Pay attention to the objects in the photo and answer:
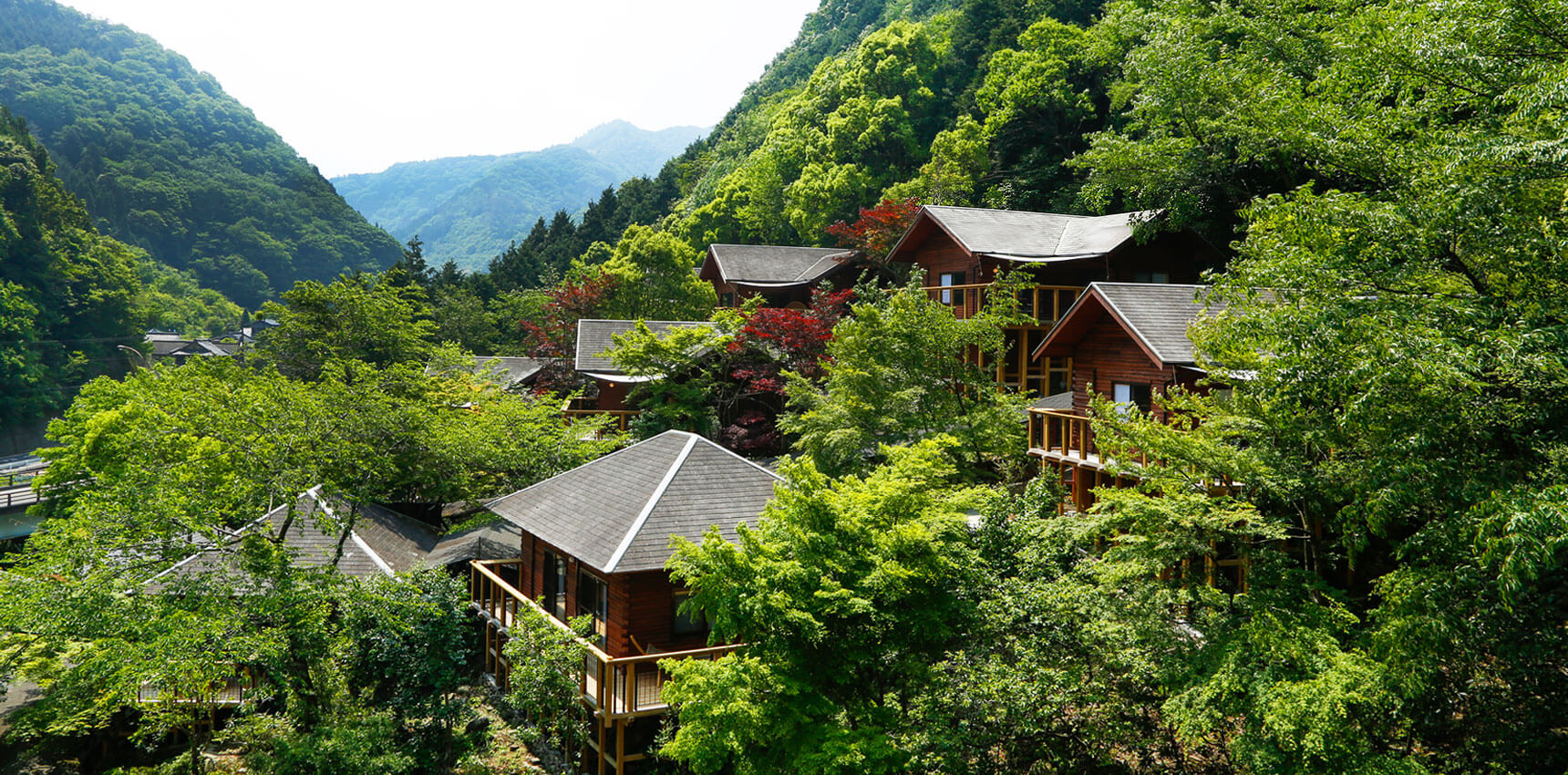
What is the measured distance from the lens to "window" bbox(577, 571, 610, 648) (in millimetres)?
16297

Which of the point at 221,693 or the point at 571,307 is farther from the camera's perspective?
the point at 571,307

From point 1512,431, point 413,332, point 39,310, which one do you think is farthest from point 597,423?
point 39,310

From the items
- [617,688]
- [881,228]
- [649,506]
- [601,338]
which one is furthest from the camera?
[601,338]

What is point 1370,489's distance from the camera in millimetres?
9234

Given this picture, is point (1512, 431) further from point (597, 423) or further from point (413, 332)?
point (413, 332)

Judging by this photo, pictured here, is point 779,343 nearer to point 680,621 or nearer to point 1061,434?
point 1061,434

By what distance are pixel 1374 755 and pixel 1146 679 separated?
7.94 feet

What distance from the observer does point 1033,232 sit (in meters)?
28.8

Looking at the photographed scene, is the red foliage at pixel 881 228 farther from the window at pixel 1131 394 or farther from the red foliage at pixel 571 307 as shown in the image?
the window at pixel 1131 394

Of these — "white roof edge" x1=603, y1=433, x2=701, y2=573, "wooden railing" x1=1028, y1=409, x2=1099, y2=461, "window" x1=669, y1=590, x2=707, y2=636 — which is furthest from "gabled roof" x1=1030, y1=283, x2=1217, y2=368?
"window" x1=669, y1=590, x2=707, y2=636

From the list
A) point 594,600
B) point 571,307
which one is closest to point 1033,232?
point 594,600

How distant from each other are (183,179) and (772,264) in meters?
102

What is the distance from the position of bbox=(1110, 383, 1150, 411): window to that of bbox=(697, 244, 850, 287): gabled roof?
803 inches

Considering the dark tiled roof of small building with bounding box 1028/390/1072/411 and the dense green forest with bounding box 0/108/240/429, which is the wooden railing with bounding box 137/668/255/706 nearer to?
the dark tiled roof of small building with bounding box 1028/390/1072/411
